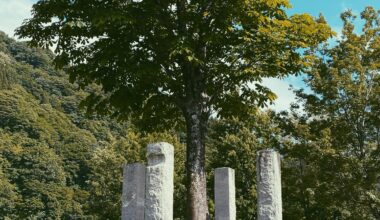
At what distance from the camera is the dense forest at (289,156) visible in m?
20.5

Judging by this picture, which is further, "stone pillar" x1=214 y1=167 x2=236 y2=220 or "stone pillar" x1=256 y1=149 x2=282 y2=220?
"stone pillar" x1=214 y1=167 x2=236 y2=220

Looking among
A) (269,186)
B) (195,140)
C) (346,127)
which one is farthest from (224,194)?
(346,127)

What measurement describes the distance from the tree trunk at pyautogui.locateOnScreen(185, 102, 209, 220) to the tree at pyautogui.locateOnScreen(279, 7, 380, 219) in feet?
24.4

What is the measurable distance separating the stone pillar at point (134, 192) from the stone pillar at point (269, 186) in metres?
3.43

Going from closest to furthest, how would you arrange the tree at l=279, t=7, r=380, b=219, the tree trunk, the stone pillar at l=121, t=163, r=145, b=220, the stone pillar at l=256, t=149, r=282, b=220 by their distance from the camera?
the stone pillar at l=256, t=149, r=282, b=220
the stone pillar at l=121, t=163, r=145, b=220
the tree trunk
the tree at l=279, t=7, r=380, b=219

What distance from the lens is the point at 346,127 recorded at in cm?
2103

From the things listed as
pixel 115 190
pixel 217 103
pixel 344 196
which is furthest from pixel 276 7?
pixel 115 190

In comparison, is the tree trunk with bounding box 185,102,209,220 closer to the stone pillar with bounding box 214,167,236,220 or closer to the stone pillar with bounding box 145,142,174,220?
the stone pillar with bounding box 214,167,236,220

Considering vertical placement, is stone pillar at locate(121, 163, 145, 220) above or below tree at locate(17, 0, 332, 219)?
below

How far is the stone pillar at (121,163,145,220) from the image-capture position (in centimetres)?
1290

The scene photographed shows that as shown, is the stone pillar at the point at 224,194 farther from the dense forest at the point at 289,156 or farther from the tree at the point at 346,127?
the tree at the point at 346,127

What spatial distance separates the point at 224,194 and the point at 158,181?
206 centimetres

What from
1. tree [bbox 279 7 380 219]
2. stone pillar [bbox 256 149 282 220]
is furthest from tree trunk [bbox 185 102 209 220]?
tree [bbox 279 7 380 219]

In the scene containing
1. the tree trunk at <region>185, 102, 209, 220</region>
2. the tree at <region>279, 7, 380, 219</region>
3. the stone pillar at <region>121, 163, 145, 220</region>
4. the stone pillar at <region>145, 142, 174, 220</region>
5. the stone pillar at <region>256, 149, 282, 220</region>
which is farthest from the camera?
the tree at <region>279, 7, 380, 219</region>
